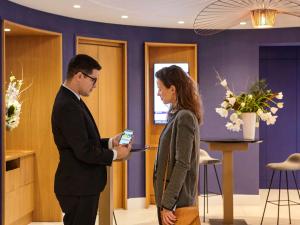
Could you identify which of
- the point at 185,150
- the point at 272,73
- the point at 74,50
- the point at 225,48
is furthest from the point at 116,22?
the point at 185,150

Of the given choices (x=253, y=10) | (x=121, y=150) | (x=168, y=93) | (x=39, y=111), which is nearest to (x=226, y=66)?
(x=253, y=10)

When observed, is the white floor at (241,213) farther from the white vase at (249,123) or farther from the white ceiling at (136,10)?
the white ceiling at (136,10)

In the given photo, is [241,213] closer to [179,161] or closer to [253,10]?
[253,10]

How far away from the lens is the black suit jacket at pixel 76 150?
2.60 meters

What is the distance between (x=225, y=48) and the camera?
7.16 meters

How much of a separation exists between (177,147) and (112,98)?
14.6ft

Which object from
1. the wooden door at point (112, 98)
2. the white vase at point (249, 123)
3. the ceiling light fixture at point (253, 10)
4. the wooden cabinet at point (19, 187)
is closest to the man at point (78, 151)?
the ceiling light fixture at point (253, 10)

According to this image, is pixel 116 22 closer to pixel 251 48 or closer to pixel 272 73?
pixel 251 48

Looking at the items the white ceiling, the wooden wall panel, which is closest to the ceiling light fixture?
the white ceiling

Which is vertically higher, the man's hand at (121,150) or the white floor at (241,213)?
the man's hand at (121,150)

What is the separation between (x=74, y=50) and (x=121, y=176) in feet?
6.26

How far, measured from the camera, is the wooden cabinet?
5215mm

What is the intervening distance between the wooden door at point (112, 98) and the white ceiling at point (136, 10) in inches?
17.0

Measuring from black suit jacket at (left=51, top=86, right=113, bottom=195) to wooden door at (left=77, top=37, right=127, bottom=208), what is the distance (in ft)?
13.0
